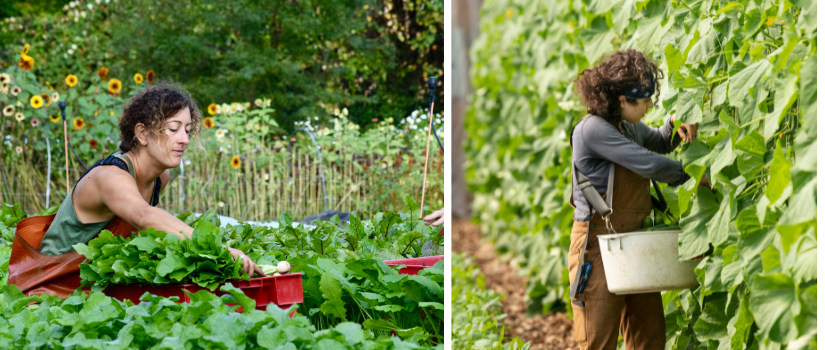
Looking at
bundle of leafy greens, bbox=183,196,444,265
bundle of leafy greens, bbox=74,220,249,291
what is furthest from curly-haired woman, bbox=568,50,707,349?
bundle of leafy greens, bbox=74,220,249,291

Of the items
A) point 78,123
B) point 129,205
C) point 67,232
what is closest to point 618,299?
point 129,205

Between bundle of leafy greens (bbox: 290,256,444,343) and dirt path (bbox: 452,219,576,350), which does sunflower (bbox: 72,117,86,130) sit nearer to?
dirt path (bbox: 452,219,576,350)

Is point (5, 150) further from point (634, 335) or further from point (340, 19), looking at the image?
point (634, 335)

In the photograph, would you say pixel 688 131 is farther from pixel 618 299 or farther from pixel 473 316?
pixel 473 316

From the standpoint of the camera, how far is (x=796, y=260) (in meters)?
1.58

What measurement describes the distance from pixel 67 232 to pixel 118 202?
12.9 inches

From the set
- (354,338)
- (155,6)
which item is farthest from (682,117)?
(155,6)

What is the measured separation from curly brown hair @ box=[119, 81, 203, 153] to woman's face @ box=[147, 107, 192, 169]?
18mm

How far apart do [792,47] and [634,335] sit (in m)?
1.33

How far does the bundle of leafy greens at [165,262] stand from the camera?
2.12 m

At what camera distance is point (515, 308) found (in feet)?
16.0

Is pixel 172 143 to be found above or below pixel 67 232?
above

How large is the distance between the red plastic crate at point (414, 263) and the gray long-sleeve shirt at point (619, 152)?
1.80ft

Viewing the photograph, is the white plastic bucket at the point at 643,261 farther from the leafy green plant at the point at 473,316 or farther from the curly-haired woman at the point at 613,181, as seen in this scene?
the leafy green plant at the point at 473,316
